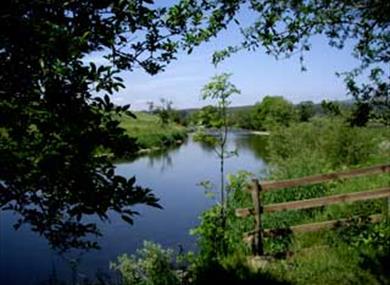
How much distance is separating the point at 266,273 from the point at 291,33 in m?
3.94

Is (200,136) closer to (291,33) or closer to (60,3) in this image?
(291,33)

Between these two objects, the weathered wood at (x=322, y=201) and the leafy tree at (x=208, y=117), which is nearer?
the weathered wood at (x=322, y=201)

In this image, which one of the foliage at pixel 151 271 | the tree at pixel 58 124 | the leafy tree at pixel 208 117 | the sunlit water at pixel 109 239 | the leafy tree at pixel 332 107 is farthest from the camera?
the sunlit water at pixel 109 239

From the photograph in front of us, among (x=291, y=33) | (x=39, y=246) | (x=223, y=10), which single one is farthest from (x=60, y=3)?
(x=39, y=246)

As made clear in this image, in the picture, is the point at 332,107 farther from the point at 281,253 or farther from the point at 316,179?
the point at 281,253

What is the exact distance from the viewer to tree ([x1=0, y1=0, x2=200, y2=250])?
2.94 meters

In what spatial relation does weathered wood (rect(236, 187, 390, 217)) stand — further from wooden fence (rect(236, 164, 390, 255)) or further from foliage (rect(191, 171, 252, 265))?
foliage (rect(191, 171, 252, 265))

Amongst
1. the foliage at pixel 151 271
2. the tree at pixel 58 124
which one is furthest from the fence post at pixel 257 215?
the tree at pixel 58 124

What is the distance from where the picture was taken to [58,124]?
3.01 m

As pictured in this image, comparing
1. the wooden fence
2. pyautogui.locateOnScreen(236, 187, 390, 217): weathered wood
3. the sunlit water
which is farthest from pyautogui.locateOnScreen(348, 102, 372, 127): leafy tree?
the sunlit water

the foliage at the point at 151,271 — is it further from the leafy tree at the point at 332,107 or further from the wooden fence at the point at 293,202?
the leafy tree at the point at 332,107

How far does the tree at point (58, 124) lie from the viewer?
2.94 metres

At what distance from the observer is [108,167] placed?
10.5 feet

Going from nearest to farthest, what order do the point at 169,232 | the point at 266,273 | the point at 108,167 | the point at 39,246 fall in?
the point at 108,167
the point at 266,273
the point at 39,246
the point at 169,232
